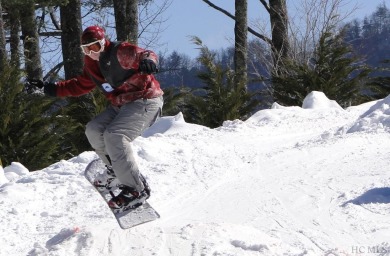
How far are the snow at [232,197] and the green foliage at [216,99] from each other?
226cm

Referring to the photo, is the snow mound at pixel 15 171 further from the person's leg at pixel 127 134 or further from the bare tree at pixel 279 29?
the bare tree at pixel 279 29

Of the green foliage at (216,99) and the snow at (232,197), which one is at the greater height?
the green foliage at (216,99)

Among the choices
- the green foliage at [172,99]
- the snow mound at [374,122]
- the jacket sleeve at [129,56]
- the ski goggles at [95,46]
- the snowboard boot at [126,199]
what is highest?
the ski goggles at [95,46]

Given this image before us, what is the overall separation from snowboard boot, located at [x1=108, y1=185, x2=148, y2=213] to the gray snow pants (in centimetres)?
4

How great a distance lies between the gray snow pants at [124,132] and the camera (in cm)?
546

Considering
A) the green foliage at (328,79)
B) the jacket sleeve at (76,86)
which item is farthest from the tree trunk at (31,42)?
the jacket sleeve at (76,86)

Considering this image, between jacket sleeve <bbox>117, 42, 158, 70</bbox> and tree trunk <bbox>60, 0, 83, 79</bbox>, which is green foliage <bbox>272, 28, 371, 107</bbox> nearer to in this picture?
tree trunk <bbox>60, 0, 83, 79</bbox>

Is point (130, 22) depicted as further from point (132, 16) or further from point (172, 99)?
point (172, 99)

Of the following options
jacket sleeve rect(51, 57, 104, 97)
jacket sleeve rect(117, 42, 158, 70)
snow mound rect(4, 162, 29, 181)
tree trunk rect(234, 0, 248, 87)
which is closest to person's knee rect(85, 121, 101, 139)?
jacket sleeve rect(51, 57, 104, 97)

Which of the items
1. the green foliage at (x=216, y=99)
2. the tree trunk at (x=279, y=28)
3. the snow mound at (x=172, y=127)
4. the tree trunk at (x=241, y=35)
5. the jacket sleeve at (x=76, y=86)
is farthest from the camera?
the tree trunk at (x=279, y=28)

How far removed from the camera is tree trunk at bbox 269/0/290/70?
17.0 m

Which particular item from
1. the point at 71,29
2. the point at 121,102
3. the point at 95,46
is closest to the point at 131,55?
the point at 95,46

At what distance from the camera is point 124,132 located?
18.0 ft

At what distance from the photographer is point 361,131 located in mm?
8945
